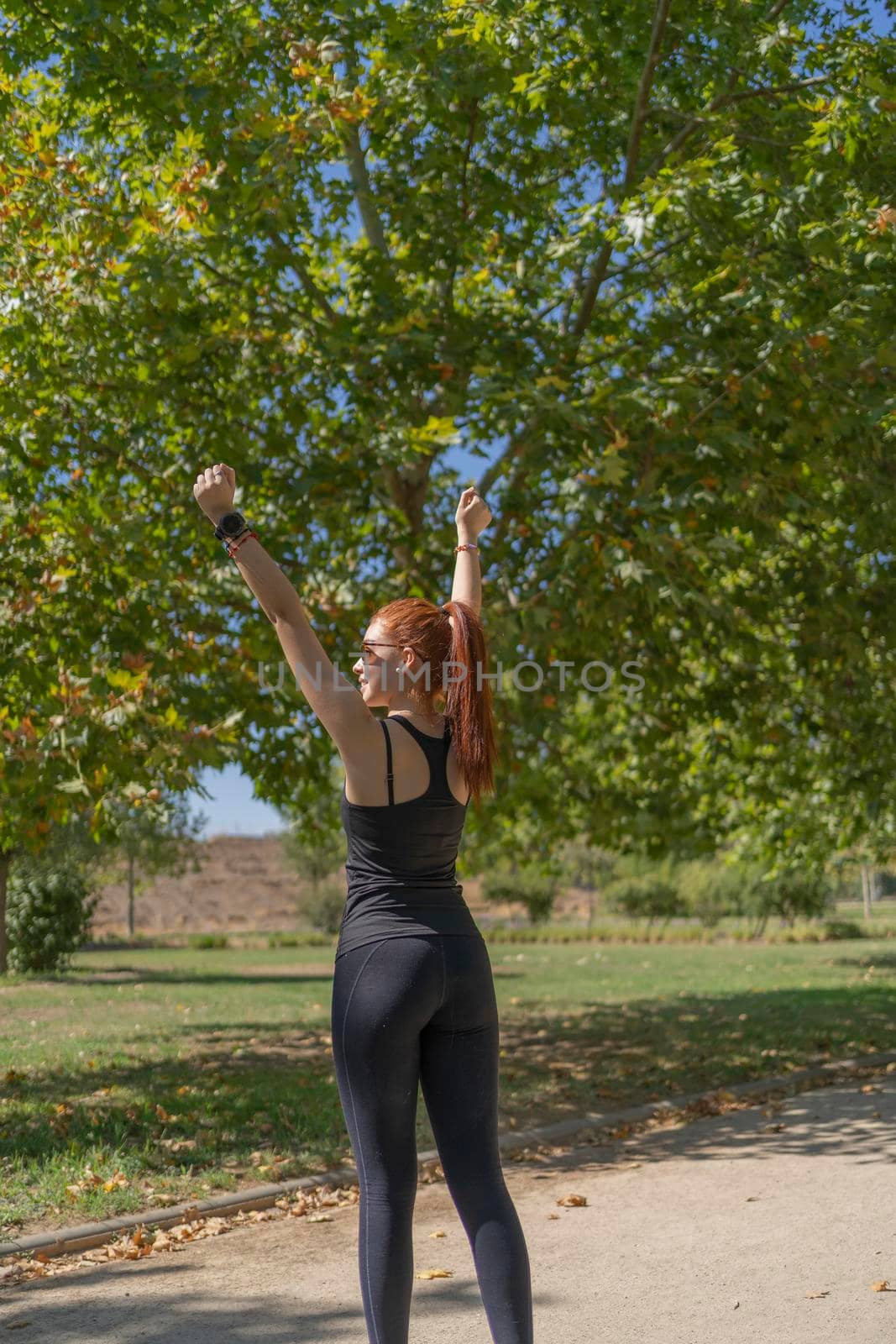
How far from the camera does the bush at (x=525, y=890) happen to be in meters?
38.6

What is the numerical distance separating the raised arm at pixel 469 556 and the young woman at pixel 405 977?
Answer: 0.53m

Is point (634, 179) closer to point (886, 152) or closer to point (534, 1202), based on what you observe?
point (886, 152)

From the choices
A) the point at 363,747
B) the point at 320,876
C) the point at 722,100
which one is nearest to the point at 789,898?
the point at 320,876

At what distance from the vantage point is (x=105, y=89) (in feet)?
25.6

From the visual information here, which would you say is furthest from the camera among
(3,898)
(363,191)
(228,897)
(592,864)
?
(228,897)

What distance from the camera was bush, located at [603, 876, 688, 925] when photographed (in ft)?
125

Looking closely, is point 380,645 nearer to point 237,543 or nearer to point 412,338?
point 237,543

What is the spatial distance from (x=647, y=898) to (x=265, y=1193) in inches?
1346

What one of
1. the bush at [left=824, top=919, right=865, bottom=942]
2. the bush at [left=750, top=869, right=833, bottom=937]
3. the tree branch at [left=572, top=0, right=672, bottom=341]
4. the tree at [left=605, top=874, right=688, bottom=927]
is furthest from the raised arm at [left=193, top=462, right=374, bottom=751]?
the tree at [left=605, top=874, right=688, bottom=927]

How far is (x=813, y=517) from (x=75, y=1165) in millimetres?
7545

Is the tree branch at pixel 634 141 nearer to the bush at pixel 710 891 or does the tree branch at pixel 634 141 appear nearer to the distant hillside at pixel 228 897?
the bush at pixel 710 891

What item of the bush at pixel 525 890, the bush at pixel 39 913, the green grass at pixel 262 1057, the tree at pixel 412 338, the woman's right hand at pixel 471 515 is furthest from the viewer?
the bush at pixel 525 890

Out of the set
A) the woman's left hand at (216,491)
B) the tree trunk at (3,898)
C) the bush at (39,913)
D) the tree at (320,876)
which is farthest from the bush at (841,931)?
the woman's left hand at (216,491)

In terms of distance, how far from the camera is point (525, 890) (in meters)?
39.1
